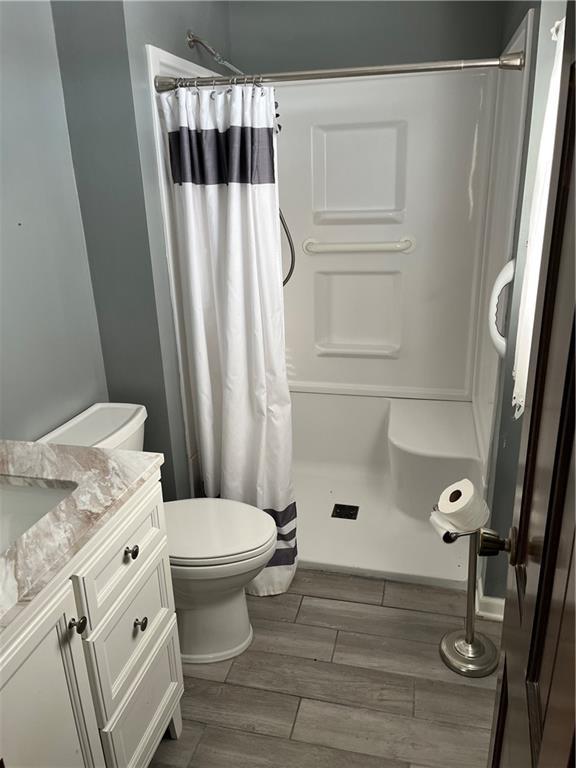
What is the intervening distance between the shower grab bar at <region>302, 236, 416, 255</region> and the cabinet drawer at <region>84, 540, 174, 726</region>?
5.76 feet

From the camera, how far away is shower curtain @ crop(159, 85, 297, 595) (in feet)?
6.26

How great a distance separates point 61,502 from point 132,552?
0.69 feet

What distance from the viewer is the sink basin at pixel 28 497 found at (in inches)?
53.1

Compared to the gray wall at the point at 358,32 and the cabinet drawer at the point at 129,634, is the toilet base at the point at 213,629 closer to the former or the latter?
the cabinet drawer at the point at 129,634

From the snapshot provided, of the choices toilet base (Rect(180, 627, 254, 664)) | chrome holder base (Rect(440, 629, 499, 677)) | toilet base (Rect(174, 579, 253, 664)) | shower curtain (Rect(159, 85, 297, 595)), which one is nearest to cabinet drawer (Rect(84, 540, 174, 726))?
toilet base (Rect(174, 579, 253, 664))

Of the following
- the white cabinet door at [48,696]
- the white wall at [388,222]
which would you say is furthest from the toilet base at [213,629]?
the white wall at [388,222]

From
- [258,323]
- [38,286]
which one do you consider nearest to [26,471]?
[38,286]

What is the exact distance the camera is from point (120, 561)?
133cm

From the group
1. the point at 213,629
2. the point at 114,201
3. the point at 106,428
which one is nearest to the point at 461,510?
the point at 213,629

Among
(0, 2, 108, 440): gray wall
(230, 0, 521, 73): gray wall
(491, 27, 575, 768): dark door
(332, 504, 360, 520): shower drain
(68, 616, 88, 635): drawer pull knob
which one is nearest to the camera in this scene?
(491, 27, 575, 768): dark door

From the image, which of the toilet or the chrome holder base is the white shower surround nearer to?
the chrome holder base

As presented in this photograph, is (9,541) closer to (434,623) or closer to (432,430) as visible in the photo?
(434,623)

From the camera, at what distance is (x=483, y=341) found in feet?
8.77

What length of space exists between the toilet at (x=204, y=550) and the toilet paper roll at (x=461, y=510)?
55 cm
